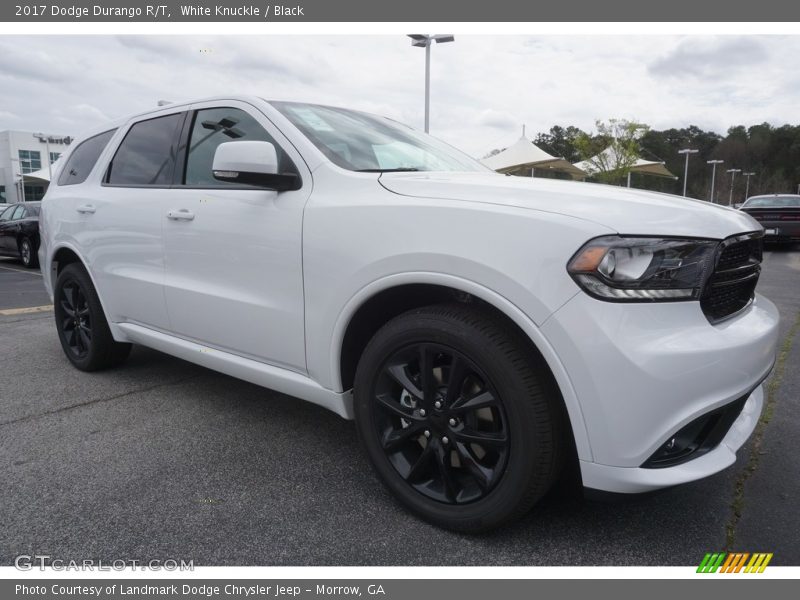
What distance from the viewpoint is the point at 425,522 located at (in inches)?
84.6

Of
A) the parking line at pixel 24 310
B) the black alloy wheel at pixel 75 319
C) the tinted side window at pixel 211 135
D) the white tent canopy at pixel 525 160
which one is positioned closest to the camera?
the tinted side window at pixel 211 135

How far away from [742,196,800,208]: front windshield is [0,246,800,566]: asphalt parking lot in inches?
496

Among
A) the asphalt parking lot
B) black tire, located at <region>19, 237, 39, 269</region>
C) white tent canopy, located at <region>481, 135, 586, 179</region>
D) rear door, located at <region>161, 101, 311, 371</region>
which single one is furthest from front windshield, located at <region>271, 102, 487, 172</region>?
white tent canopy, located at <region>481, 135, 586, 179</region>

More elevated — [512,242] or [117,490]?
[512,242]

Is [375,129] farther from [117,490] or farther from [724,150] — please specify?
[724,150]

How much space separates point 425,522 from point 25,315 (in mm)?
6252

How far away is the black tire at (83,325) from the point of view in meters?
3.81

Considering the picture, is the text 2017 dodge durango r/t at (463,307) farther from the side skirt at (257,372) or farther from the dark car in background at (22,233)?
the dark car in background at (22,233)

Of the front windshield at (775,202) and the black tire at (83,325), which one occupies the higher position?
the front windshield at (775,202)

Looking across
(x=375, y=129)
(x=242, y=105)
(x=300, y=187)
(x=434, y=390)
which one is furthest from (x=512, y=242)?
(x=242, y=105)

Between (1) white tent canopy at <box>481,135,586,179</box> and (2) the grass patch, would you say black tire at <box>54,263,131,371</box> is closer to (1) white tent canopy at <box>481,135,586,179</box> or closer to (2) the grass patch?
(2) the grass patch

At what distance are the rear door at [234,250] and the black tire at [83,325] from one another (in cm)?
104

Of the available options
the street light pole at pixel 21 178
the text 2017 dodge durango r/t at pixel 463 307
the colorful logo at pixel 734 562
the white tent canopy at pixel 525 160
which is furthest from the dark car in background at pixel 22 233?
the street light pole at pixel 21 178

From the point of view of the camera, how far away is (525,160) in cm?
2850
